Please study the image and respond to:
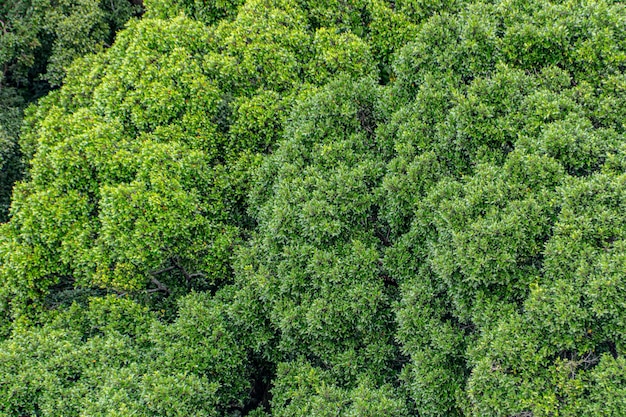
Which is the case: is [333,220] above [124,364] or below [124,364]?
above

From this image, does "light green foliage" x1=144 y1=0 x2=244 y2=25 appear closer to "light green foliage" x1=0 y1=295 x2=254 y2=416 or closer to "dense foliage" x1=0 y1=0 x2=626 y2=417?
"dense foliage" x1=0 y1=0 x2=626 y2=417

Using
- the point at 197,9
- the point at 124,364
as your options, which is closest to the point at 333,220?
the point at 124,364

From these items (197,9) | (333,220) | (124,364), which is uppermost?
(197,9)

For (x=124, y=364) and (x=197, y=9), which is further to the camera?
(x=197, y=9)

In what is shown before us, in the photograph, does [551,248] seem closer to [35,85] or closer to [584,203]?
[584,203]

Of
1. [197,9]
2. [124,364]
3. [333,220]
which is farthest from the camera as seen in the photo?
[197,9]

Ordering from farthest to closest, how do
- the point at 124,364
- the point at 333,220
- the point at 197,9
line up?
the point at 197,9 < the point at 124,364 < the point at 333,220

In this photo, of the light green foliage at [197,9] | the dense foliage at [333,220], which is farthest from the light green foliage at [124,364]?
the light green foliage at [197,9]

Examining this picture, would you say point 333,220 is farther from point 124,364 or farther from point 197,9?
point 197,9

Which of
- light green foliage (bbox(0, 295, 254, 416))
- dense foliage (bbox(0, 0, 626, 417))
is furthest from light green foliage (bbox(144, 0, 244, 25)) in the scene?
light green foliage (bbox(0, 295, 254, 416))
